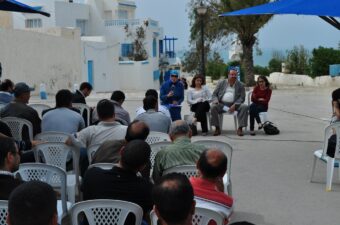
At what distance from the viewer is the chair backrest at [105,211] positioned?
353 centimetres

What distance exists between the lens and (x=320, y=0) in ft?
26.6

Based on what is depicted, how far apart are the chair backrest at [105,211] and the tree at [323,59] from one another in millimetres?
31429

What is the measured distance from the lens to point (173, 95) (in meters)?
11.5

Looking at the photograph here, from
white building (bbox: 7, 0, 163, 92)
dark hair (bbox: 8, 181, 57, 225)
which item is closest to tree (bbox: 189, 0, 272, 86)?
white building (bbox: 7, 0, 163, 92)

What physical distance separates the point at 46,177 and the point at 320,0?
523 centimetres

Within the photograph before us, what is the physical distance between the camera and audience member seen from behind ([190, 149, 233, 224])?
3.77 meters

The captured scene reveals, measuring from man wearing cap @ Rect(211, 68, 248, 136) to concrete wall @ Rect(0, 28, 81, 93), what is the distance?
16.9m

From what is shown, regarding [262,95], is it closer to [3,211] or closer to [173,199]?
[3,211]

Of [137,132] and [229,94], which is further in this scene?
[229,94]

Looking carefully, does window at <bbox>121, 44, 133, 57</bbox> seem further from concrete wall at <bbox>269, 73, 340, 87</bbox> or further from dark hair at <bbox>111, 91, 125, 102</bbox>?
dark hair at <bbox>111, 91, 125, 102</bbox>

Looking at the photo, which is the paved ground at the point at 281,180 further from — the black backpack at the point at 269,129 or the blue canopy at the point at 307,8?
the blue canopy at the point at 307,8

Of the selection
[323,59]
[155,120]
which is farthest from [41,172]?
[323,59]

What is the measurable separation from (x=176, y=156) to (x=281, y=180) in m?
2.89

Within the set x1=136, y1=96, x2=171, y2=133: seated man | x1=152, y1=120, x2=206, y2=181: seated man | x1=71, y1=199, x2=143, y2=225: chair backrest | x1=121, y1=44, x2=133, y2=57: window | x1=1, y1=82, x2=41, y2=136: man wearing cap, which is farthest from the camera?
x1=121, y1=44, x2=133, y2=57: window
